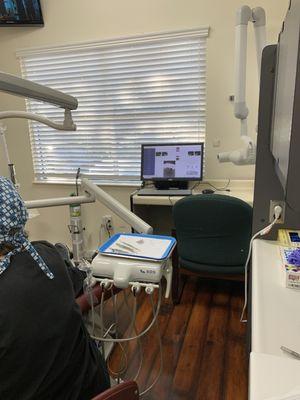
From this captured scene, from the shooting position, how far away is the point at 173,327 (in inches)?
79.8

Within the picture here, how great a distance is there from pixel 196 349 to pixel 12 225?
147cm

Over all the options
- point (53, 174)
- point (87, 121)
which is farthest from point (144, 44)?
point (53, 174)

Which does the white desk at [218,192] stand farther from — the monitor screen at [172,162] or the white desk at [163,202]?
the monitor screen at [172,162]

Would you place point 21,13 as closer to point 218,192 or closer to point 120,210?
point 218,192

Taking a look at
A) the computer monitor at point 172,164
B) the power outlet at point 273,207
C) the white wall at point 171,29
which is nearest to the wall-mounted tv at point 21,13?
the white wall at point 171,29

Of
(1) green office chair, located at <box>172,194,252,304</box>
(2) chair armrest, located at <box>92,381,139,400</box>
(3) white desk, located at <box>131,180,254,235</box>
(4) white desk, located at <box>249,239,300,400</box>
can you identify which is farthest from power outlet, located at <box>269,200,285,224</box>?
(2) chair armrest, located at <box>92,381,139,400</box>

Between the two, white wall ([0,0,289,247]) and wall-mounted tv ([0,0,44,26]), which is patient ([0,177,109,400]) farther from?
wall-mounted tv ([0,0,44,26])

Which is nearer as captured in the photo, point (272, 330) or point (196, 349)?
point (272, 330)

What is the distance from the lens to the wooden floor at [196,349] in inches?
61.2

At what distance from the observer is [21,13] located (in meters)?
2.81

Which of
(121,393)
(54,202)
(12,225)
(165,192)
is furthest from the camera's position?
(165,192)

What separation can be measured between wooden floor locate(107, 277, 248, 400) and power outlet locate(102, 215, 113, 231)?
966 mm

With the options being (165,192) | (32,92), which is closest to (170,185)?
(165,192)

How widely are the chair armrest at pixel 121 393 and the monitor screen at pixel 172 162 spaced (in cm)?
202
